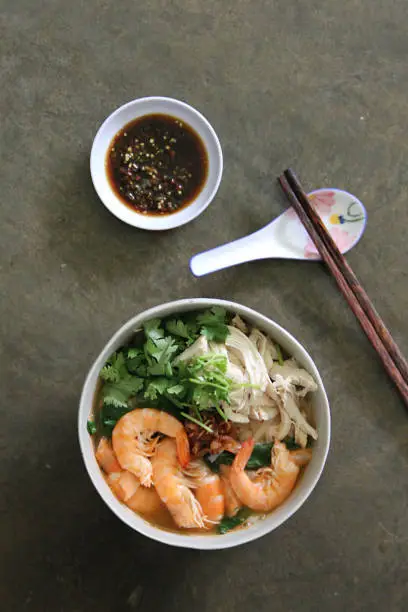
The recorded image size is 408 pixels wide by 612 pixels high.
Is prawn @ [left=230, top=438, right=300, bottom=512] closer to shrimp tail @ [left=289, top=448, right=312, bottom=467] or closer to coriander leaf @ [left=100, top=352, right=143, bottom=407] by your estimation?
shrimp tail @ [left=289, top=448, right=312, bottom=467]

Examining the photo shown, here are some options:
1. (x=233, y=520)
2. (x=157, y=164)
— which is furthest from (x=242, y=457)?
(x=157, y=164)

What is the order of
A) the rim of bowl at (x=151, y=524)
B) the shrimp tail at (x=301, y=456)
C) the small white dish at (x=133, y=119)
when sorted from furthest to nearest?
the small white dish at (x=133, y=119) < the shrimp tail at (x=301, y=456) < the rim of bowl at (x=151, y=524)

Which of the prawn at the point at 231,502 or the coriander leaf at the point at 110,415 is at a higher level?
the coriander leaf at the point at 110,415

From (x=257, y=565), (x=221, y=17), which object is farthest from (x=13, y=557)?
(x=221, y=17)

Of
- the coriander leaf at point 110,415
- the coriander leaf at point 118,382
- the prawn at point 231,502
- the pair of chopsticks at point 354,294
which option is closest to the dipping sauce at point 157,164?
the pair of chopsticks at point 354,294

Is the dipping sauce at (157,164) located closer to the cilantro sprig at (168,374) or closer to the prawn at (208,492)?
the cilantro sprig at (168,374)
